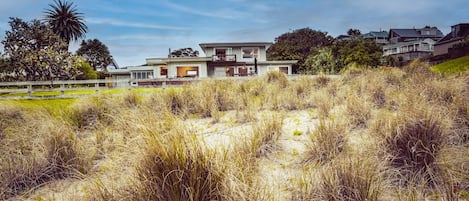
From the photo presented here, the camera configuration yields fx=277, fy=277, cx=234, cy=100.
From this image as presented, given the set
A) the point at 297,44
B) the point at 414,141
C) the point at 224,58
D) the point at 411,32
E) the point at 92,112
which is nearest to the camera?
the point at 414,141

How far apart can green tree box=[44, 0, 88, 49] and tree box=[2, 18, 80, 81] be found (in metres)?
16.3

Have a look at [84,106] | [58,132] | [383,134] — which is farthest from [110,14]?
[383,134]

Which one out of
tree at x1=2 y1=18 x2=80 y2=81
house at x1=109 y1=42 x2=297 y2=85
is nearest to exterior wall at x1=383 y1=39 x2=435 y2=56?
house at x1=109 y1=42 x2=297 y2=85

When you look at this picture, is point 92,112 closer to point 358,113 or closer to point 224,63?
point 358,113

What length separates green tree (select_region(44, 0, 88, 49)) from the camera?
34469 millimetres

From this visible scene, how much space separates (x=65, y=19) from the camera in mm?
34750

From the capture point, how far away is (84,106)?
607 centimetres

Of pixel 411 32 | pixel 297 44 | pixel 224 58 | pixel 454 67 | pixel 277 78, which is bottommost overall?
pixel 277 78

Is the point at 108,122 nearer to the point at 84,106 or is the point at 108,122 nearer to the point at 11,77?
the point at 84,106

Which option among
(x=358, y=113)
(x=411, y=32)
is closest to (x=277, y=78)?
(x=358, y=113)

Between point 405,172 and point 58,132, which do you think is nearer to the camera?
point 405,172

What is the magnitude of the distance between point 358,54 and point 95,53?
4977cm

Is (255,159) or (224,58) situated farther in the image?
(224,58)

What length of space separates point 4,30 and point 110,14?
13700 millimetres
